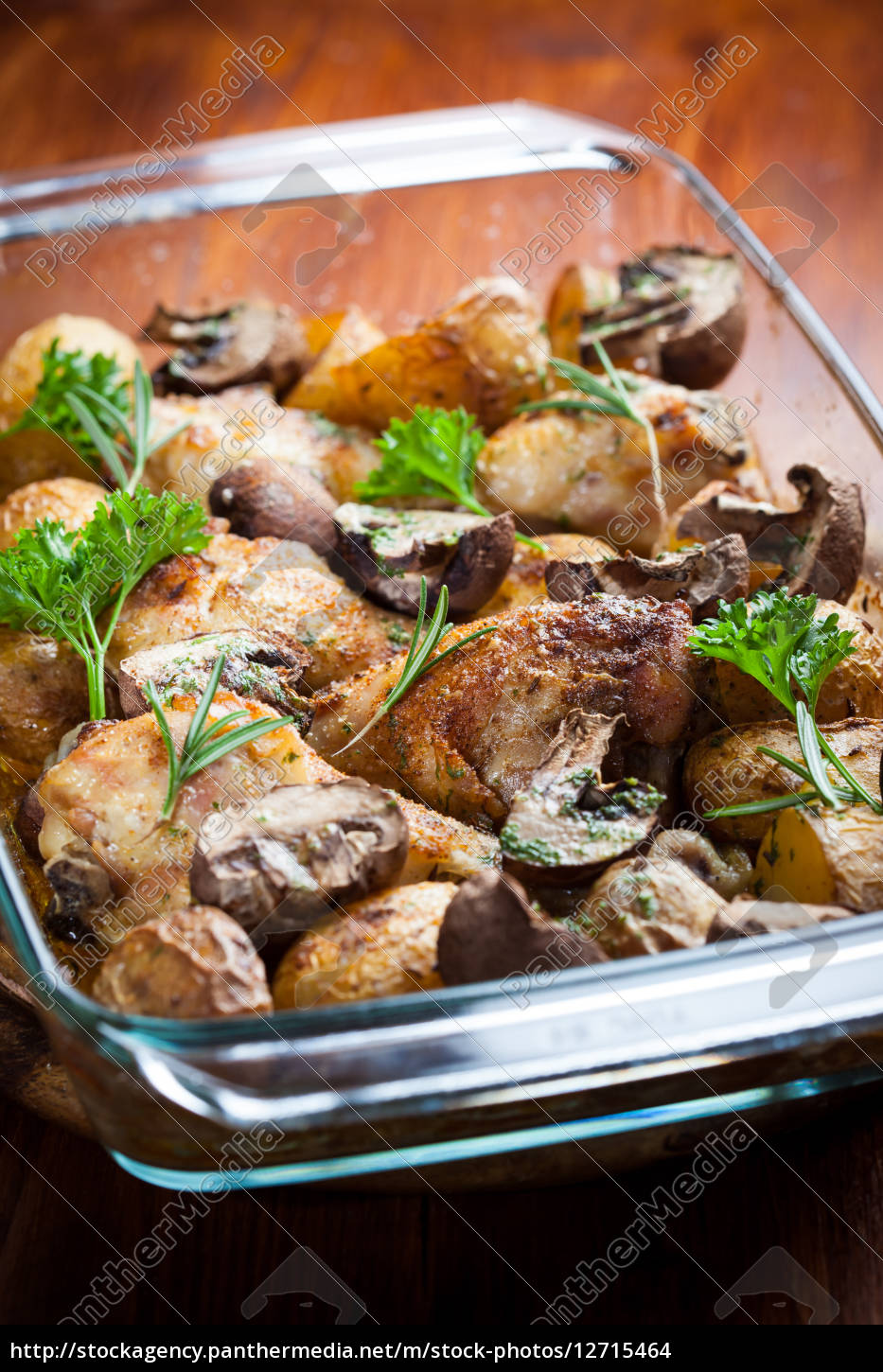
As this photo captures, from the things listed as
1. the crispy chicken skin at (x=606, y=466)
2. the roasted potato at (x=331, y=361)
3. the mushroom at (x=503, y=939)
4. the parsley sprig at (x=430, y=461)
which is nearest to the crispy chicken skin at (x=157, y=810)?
the mushroom at (x=503, y=939)

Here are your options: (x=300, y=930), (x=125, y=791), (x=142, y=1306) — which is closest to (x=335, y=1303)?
(x=142, y=1306)

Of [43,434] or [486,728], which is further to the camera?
[43,434]

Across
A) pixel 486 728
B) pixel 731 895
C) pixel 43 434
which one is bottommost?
pixel 731 895

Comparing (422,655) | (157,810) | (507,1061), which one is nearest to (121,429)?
(422,655)

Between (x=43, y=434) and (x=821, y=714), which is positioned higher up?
(x=43, y=434)

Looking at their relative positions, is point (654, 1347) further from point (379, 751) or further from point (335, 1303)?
point (379, 751)

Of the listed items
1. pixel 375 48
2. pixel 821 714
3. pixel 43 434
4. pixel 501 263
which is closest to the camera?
pixel 821 714
